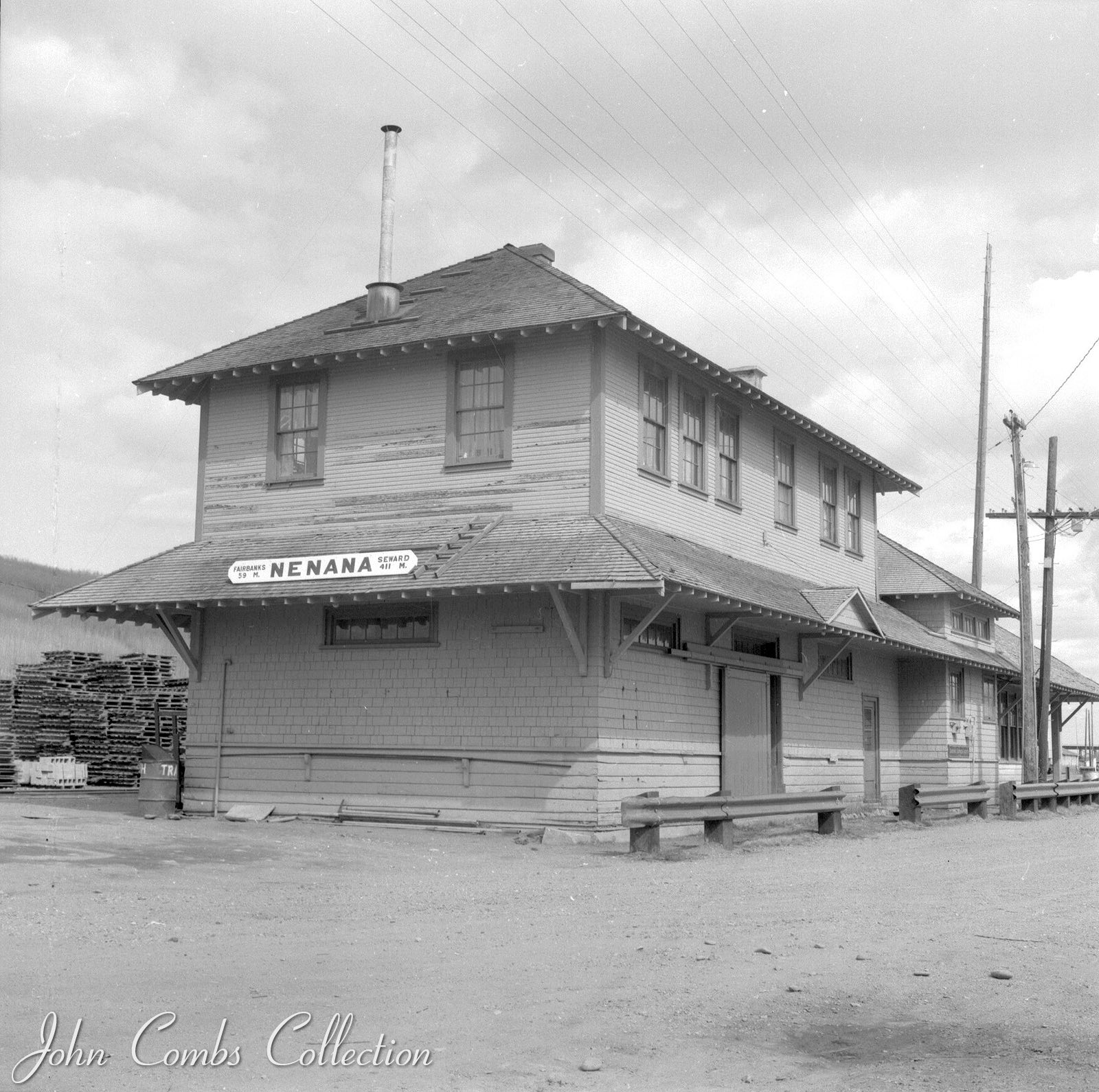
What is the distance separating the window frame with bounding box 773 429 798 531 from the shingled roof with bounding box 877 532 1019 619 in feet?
26.2

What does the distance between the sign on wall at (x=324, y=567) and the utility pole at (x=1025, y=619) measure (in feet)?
68.2

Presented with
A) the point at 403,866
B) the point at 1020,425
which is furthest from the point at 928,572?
the point at 403,866

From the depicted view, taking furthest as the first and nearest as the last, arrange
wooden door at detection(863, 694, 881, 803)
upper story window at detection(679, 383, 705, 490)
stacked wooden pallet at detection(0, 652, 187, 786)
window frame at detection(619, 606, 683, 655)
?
stacked wooden pallet at detection(0, 652, 187, 786) < wooden door at detection(863, 694, 881, 803) < upper story window at detection(679, 383, 705, 490) < window frame at detection(619, 606, 683, 655)

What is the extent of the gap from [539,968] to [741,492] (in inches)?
593

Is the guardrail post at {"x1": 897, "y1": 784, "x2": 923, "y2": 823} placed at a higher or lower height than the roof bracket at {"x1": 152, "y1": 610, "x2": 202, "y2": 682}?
lower

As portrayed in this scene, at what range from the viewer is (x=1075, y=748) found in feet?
246

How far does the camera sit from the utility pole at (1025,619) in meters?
34.3

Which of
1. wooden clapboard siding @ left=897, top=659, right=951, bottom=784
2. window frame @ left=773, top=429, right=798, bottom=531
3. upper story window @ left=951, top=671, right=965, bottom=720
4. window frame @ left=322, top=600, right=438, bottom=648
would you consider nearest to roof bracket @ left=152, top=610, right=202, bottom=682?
window frame @ left=322, top=600, right=438, bottom=648

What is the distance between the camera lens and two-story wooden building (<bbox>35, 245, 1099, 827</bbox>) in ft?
59.4

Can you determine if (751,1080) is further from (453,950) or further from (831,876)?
(831,876)

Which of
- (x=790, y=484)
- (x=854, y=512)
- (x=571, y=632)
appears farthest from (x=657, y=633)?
(x=854, y=512)

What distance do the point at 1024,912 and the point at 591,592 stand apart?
7348 mm

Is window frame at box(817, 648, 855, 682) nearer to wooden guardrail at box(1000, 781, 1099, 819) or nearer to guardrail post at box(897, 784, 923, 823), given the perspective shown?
guardrail post at box(897, 784, 923, 823)

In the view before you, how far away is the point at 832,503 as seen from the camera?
27.1 metres
